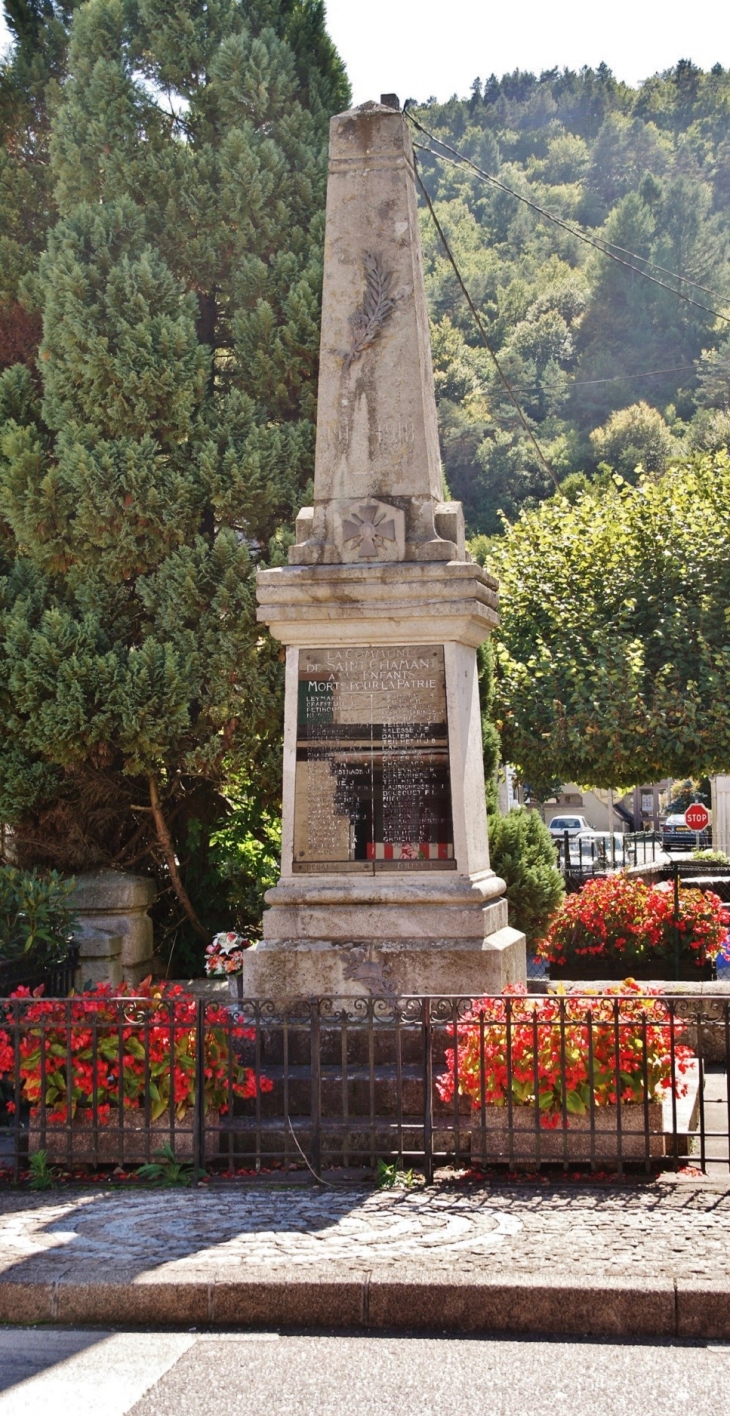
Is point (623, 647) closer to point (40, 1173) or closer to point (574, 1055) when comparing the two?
point (574, 1055)

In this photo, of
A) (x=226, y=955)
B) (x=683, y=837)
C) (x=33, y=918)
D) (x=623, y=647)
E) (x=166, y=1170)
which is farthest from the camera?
(x=683, y=837)

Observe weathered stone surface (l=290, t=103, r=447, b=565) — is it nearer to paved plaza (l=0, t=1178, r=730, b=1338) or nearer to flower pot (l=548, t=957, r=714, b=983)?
paved plaza (l=0, t=1178, r=730, b=1338)

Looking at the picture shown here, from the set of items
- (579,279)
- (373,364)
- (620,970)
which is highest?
(579,279)

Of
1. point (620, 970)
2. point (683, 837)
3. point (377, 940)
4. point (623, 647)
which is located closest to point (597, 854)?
point (683, 837)

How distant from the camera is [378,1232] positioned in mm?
5895

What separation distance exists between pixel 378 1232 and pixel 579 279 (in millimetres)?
123496

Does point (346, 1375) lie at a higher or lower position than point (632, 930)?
lower

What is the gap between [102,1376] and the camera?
4.76 meters

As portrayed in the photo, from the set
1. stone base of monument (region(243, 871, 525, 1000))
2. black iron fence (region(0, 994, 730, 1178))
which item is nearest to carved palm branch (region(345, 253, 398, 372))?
stone base of monument (region(243, 871, 525, 1000))

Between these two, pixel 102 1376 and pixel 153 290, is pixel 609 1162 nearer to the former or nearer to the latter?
pixel 102 1376

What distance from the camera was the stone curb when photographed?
5055 mm

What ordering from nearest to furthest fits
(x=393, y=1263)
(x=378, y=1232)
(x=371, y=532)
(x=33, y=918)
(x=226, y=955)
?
(x=393, y=1263)
(x=378, y=1232)
(x=371, y=532)
(x=33, y=918)
(x=226, y=955)

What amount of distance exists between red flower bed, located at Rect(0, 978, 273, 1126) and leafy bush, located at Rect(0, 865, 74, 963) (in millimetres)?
2003

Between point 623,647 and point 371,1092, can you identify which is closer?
point 371,1092
